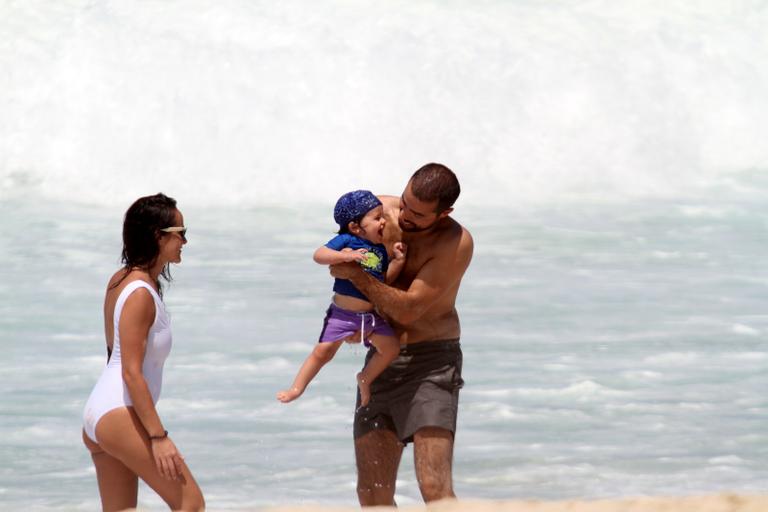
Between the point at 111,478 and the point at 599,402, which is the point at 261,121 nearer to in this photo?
the point at 599,402

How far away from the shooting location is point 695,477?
7.88m

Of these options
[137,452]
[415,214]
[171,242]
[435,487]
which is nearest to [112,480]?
[137,452]

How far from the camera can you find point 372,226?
16.4 ft

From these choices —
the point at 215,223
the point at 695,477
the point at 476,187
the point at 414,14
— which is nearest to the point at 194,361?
the point at 695,477

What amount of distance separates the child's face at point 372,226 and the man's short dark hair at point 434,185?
0.47 feet

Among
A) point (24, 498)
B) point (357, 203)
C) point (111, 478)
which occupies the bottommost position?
point (24, 498)

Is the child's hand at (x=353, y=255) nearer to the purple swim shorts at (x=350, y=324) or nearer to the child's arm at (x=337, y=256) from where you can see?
the child's arm at (x=337, y=256)

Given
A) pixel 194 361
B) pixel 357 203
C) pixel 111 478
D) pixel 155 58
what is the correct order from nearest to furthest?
pixel 111 478
pixel 357 203
pixel 194 361
pixel 155 58

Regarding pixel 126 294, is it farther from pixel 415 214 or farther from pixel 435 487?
pixel 435 487

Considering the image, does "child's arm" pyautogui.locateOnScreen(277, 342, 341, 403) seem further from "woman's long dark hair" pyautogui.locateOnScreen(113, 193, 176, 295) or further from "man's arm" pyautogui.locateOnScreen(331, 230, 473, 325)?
"woman's long dark hair" pyautogui.locateOnScreen(113, 193, 176, 295)

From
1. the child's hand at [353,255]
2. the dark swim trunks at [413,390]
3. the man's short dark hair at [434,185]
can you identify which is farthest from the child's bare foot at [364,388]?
the man's short dark hair at [434,185]

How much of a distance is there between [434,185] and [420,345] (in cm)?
66

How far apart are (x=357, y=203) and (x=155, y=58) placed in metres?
14.4

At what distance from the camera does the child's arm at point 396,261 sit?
5.15 m
